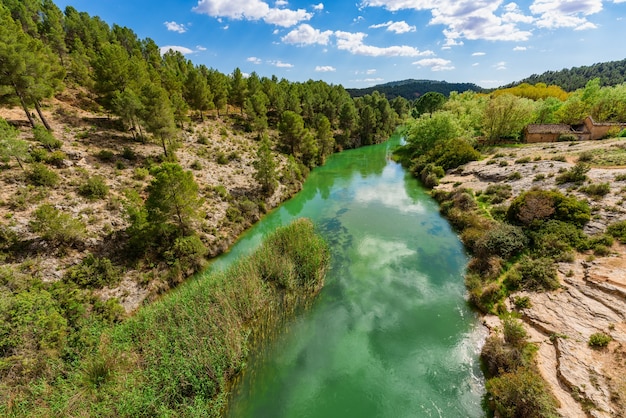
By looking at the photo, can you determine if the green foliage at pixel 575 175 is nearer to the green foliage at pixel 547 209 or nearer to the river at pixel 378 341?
the green foliage at pixel 547 209

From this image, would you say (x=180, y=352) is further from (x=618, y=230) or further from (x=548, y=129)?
(x=548, y=129)

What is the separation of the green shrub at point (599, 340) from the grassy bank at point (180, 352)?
14.7m

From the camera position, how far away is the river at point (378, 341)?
12.2m

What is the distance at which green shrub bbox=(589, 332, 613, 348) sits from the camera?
1187 cm

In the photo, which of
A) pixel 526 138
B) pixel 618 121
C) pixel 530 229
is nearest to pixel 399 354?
pixel 530 229

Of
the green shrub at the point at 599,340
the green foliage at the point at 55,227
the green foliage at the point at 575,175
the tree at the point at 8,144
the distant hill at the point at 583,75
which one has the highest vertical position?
the distant hill at the point at 583,75

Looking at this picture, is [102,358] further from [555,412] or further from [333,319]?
[555,412]

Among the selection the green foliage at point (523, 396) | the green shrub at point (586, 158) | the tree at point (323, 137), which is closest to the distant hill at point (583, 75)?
the green shrub at point (586, 158)

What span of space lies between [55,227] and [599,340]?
31.1m

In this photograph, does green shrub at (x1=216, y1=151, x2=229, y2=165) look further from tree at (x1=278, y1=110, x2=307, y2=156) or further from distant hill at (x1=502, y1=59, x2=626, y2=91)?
distant hill at (x1=502, y1=59, x2=626, y2=91)

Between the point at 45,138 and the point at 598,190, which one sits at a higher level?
the point at 45,138

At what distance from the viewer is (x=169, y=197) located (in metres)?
20.0

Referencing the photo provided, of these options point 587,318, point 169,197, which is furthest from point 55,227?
point 587,318

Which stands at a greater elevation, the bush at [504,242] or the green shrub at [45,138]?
the green shrub at [45,138]
